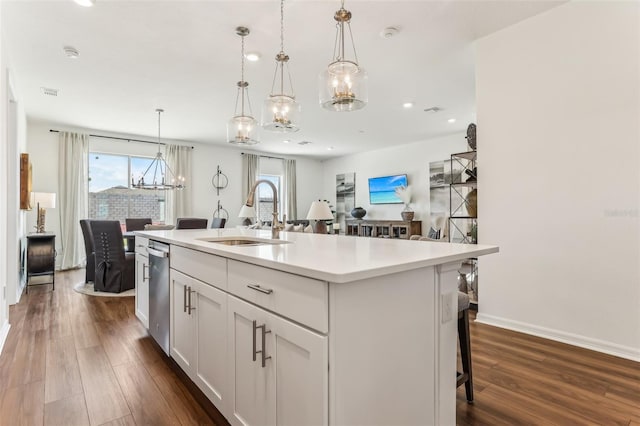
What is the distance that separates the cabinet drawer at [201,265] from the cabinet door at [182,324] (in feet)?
0.18

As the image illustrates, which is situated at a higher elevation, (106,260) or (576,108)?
(576,108)

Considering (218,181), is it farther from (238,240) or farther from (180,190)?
(238,240)

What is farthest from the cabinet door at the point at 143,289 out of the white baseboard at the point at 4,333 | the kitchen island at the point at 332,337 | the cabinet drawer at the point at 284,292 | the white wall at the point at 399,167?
the white wall at the point at 399,167

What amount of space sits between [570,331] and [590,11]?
7.99 ft

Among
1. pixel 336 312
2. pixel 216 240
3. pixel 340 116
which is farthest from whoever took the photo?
pixel 340 116

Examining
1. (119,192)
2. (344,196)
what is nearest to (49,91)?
(119,192)

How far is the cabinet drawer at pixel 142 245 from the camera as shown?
9.10 ft

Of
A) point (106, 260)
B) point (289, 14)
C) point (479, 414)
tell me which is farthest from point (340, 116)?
point (479, 414)

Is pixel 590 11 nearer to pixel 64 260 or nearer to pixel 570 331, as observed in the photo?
pixel 570 331

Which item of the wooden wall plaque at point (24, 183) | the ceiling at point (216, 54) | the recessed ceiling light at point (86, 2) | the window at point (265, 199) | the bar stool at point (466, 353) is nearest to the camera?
the bar stool at point (466, 353)

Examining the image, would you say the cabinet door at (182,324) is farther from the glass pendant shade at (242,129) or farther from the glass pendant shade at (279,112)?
the glass pendant shade at (242,129)

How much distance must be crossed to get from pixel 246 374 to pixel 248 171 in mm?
7402

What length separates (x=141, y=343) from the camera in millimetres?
2639

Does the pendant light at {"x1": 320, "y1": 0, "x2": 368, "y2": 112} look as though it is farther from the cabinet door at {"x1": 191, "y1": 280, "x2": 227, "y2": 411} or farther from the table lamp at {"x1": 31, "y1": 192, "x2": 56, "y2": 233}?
the table lamp at {"x1": 31, "y1": 192, "x2": 56, "y2": 233}
